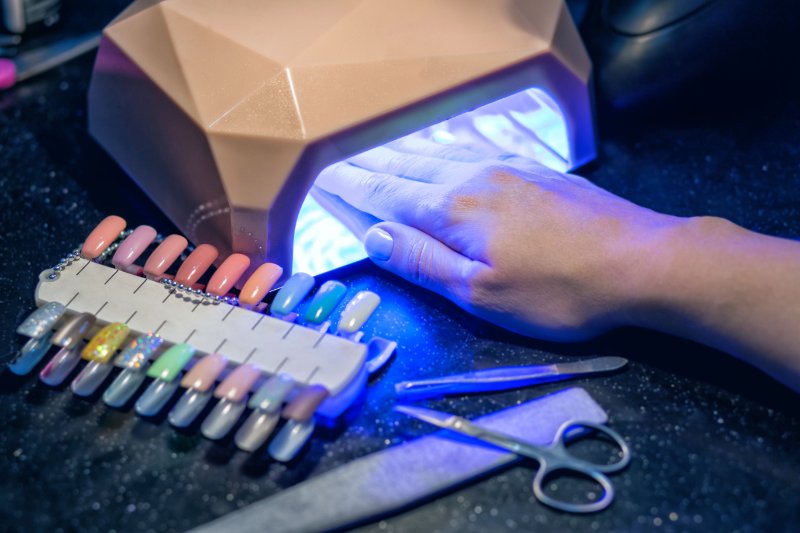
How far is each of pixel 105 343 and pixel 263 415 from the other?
0.12 metres

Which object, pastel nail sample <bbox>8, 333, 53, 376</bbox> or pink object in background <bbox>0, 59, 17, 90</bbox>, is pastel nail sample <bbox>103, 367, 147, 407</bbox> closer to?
pastel nail sample <bbox>8, 333, 53, 376</bbox>

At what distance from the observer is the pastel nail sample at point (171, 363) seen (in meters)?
0.48

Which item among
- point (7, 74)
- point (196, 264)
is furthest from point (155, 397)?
point (7, 74)

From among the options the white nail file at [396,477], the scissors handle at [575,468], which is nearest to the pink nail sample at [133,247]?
the white nail file at [396,477]

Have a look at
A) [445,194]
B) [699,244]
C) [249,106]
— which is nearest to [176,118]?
[249,106]

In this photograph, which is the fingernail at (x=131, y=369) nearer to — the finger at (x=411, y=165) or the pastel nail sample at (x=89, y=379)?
the pastel nail sample at (x=89, y=379)

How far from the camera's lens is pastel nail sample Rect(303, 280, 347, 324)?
0.52 metres

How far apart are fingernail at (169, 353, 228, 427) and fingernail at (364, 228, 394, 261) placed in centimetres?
16

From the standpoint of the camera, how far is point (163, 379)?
483 mm

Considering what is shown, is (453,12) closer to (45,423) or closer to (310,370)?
(310,370)

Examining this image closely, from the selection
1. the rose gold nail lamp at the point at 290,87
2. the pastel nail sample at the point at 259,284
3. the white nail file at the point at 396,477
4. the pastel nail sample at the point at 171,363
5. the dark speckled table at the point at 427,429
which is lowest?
the dark speckled table at the point at 427,429

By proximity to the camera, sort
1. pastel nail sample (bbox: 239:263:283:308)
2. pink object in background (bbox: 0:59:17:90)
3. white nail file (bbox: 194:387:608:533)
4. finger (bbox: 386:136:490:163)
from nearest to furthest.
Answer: white nail file (bbox: 194:387:608:533) < pastel nail sample (bbox: 239:263:283:308) < finger (bbox: 386:136:490:163) < pink object in background (bbox: 0:59:17:90)

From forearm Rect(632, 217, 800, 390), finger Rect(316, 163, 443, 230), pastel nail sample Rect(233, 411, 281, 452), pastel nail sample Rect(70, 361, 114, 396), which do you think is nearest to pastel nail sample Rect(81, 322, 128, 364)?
pastel nail sample Rect(70, 361, 114, 396)

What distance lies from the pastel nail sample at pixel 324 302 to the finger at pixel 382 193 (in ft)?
0.28
